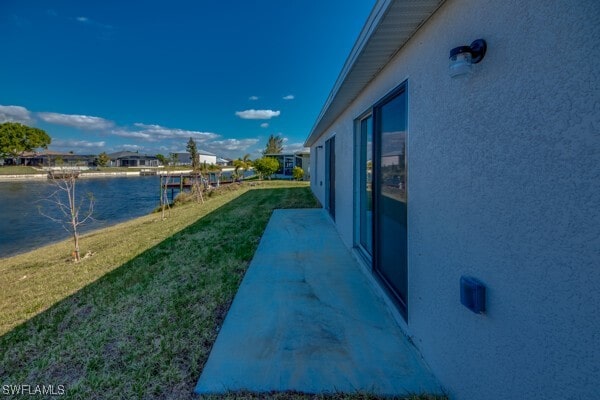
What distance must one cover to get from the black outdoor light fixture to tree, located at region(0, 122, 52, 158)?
77545mm

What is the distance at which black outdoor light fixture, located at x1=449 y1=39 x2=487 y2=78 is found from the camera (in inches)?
60.5

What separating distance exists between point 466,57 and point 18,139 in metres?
80.1

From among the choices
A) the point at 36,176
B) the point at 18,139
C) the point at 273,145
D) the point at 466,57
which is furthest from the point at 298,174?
the point at 18,139

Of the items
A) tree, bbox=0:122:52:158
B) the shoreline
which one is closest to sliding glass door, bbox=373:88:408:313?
the shoreline

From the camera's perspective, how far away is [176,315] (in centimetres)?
309

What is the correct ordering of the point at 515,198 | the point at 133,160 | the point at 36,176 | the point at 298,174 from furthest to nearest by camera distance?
the point at 133,160 < the point at 36,176 < the point at 298,174 < the point at 515,198

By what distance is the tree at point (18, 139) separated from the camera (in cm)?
5506

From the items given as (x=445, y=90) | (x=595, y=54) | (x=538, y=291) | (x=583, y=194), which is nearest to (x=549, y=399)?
(x=538, y=291)

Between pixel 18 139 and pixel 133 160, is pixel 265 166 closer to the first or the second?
pixel 18 139

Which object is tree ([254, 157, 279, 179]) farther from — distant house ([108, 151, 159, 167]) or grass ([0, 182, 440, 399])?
distant house ([108, 151, 159, 167])

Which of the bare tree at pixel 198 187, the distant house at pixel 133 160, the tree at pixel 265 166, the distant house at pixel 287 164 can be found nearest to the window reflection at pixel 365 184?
the bare tree at pixel 198 187

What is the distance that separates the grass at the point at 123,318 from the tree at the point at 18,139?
7092 centimetres

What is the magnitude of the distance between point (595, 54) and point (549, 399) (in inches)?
50.5

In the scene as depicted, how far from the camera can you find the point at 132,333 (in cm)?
280
